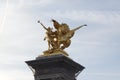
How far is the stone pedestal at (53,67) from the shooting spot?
67.8 meters

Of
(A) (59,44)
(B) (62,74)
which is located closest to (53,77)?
(B) (62,74)

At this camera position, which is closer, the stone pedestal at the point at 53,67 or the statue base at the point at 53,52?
the stone pedestal at the point at 53,67

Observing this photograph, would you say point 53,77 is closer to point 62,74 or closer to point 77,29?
point 62,74

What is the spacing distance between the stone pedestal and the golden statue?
4.93 feet

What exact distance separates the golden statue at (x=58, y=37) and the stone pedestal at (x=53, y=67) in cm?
150

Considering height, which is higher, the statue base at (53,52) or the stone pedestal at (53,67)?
the statue base at (53,52)

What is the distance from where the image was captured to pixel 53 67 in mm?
68438

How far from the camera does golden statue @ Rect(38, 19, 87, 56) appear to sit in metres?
70.1

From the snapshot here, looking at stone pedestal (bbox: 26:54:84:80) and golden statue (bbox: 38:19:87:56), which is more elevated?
golden statue (bbox: 38:19:87:56)

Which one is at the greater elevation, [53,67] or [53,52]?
[53,52]

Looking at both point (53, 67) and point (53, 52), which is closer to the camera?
point (53, 67)

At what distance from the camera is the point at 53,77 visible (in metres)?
67.6

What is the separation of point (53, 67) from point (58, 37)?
5.21 meters

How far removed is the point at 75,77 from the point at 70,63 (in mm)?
2896
